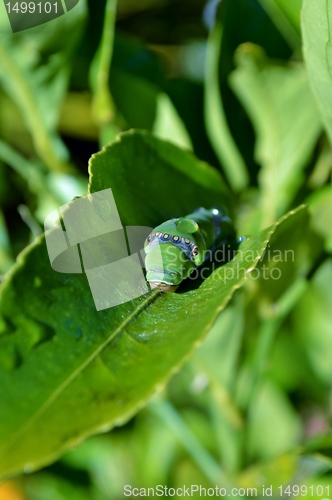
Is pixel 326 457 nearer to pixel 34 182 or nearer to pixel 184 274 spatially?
pixel 184 274

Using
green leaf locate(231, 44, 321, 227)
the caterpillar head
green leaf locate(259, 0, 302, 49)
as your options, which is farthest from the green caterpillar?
green leaf locate(259, 0, 302, 49)

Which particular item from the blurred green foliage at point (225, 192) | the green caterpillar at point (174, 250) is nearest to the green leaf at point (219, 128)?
the blurred green foliage at point (225, 192)

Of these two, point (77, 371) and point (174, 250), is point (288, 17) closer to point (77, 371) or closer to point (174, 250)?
point (174, 250)

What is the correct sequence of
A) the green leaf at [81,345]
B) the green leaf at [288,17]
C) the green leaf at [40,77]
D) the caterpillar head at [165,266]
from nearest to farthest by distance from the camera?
the green leaf at [81,345] < the caterpillar head at [165,266] < the green leaf at [288,17] < the green leaf at [40,77]

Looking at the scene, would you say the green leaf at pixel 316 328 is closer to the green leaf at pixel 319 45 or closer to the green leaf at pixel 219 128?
the green leaf at pixel 219 128

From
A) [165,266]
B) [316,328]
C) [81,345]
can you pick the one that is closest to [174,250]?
[165,266]

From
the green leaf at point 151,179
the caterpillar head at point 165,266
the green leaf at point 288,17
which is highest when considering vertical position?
the green leaf at point 288,17
